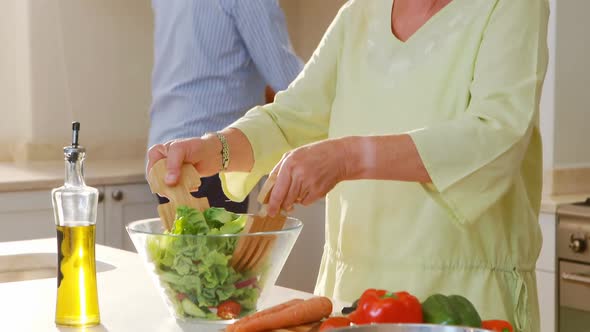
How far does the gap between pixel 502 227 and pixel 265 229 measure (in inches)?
16.8

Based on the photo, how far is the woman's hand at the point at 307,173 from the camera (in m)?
1.36

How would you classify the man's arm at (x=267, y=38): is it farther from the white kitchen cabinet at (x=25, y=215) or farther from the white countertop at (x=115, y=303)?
the white countertop at (x=115, y=303)

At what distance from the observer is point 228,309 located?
4.57 feet

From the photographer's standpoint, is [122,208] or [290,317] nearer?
[290,317]

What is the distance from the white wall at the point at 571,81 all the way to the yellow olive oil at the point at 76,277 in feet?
6.70

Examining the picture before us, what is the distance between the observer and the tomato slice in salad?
1387 mm

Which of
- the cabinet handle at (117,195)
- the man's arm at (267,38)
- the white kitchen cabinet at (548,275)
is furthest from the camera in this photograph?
the cabinet handle at (117,195)

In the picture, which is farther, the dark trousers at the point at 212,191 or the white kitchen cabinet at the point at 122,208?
the white kitchen cabinet at the point at 122,208

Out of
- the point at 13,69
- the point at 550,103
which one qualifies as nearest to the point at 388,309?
the point at 550,103

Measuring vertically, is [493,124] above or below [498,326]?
above

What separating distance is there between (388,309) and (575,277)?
166cm

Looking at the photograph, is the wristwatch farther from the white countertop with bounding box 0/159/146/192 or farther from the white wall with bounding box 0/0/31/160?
the white wall with bounding box 0/0/31/160

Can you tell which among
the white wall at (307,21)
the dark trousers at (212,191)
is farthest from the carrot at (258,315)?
the white wall at (307,21)

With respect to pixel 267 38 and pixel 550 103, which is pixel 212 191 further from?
pixel 550 103
